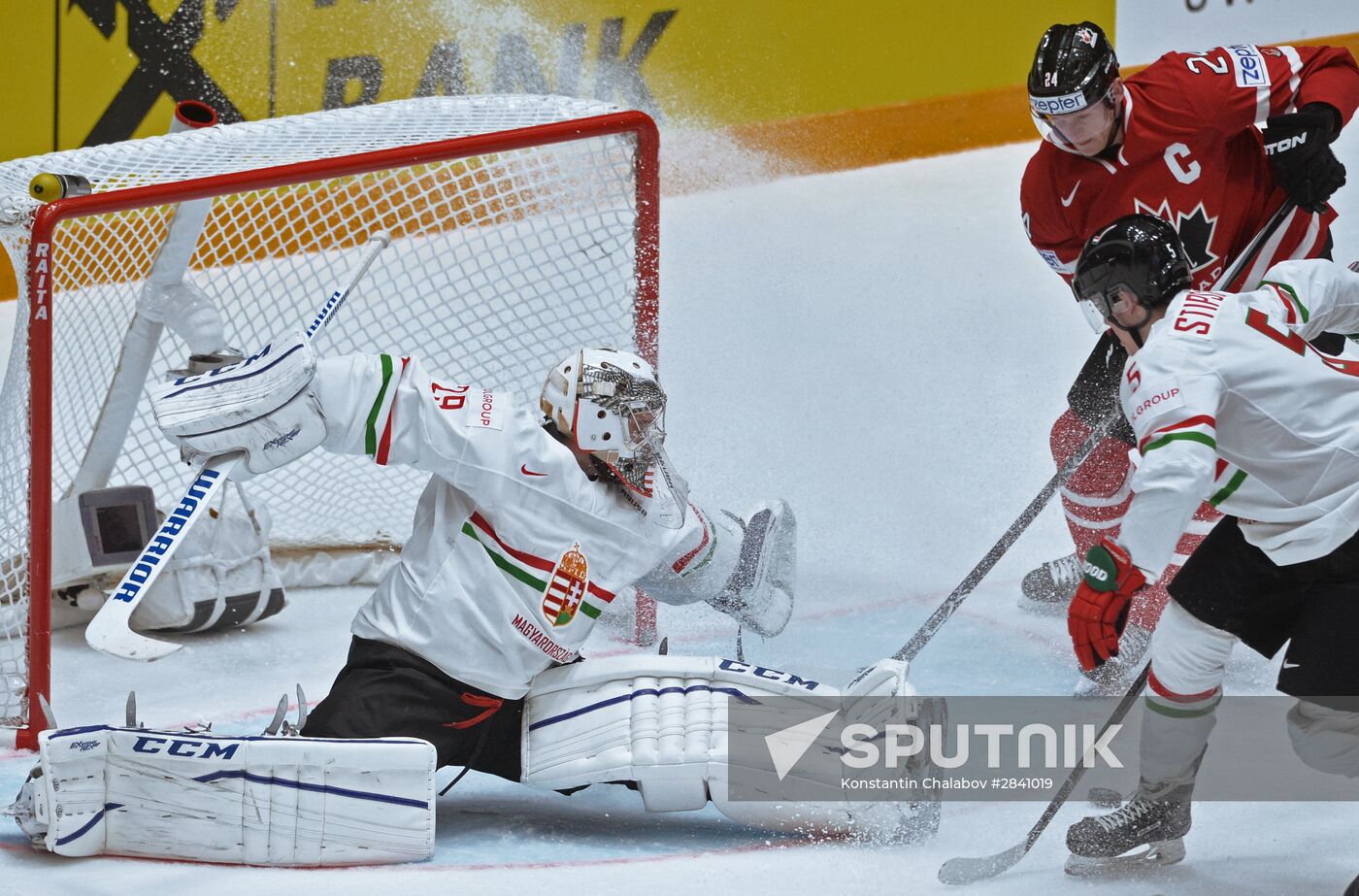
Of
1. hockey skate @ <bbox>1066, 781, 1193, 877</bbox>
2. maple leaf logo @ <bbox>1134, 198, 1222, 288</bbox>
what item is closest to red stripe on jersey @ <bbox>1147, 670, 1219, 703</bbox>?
hockey skate @ <bbox>1066, 781, 1193, 877</bbox>

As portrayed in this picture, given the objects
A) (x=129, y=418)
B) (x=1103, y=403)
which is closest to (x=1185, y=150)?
(x=1103, y=403)

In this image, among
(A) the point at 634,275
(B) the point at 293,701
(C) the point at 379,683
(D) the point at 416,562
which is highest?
(A) the point at 634,275

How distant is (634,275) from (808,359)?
145 centimetres

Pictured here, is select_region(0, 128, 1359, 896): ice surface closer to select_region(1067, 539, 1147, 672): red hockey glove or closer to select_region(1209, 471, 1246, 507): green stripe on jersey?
select_region(1067, 539, 1147, 672): red hockey glove

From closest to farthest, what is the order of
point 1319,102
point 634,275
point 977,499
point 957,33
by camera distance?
point 1319,102, point 634,275, point 977,499, point 957,33

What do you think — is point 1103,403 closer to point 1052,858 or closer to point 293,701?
point 1052,858

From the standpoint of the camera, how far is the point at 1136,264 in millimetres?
2086

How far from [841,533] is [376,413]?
1831mm

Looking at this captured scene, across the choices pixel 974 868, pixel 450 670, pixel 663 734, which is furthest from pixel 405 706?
pixel 974 868

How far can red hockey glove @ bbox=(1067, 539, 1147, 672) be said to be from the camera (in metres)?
1.93

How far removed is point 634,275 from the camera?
3.32m

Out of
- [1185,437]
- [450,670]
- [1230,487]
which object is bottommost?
[450,670]

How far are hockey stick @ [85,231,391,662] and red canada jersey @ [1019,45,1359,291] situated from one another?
59.9 inches

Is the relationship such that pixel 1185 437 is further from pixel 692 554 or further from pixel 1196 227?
pixel 1196 227
